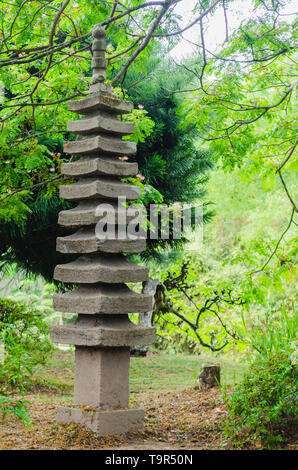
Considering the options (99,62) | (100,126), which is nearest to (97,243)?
(100,126)

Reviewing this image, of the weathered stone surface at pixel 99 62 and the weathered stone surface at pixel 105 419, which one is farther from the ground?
the weathered stone surface at pixel 99 62

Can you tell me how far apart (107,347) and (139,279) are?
603 millimetres

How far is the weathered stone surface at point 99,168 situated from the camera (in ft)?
14.1

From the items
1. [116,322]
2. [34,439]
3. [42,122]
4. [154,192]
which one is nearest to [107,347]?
[116,322]

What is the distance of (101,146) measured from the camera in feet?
14.3

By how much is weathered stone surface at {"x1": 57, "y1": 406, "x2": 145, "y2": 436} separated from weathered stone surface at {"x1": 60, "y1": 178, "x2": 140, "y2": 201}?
1.69m

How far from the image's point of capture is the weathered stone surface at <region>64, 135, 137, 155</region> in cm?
435

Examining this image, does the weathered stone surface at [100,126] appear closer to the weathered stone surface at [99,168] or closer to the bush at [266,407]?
the weathered stone surface at [99,168]

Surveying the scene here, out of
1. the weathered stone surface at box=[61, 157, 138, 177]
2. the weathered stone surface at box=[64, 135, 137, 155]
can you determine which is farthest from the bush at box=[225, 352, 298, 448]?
the weathered stone surface at box=[64, 135, 137, 155]

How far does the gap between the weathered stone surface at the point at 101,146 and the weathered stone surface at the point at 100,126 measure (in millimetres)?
72

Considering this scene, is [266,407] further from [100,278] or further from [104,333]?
[100,278]

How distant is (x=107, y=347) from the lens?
164 inches

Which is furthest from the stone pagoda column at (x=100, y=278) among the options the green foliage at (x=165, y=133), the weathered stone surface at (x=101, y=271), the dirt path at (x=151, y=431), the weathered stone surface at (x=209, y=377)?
the green foliage at (x=165, y=133)
